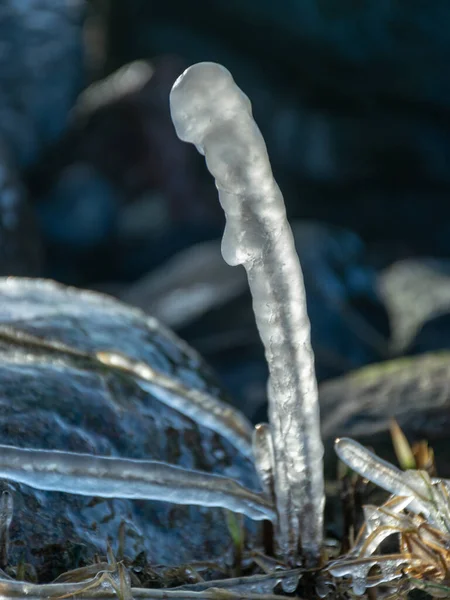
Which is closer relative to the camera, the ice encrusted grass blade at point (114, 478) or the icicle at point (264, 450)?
the ice encrusted grass blade at point (114, 478)

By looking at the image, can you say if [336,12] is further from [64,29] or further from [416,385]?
[416,385]

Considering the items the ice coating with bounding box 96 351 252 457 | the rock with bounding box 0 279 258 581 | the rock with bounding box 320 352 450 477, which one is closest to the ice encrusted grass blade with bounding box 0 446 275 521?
the rock with bounding box 0 279 258 581

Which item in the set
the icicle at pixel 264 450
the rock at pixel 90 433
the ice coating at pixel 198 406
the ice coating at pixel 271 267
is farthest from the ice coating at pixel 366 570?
the ice coating at pixel 198 406

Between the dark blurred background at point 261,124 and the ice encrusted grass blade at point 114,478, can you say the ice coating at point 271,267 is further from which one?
the dark blurred background at point 261,124

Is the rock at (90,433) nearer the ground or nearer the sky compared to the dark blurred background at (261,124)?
nearer the ground

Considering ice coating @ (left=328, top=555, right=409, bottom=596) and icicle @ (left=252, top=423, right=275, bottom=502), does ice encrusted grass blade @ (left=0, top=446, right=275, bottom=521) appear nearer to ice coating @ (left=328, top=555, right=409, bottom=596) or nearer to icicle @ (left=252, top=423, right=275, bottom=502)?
icicle @ (left=252, top=423, right=275, bottom=502)

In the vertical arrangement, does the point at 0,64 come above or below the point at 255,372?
above

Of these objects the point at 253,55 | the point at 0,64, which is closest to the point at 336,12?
the point at 253,55
